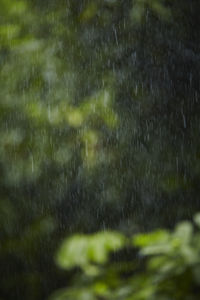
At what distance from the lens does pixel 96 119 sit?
6.40 feet

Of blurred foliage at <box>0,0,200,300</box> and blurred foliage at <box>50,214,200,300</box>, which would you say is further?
blurred foliage at <box>0,0,200,300</box>

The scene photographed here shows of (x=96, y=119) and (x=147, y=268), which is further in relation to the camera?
(x=96, y=119)

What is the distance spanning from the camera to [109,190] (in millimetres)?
1946

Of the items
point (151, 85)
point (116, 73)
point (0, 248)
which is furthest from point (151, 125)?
point (0, 248)

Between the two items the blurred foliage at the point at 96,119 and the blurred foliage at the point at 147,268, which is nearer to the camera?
the blurred foliage at the point at 147,268

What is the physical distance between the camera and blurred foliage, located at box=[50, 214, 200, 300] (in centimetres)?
94

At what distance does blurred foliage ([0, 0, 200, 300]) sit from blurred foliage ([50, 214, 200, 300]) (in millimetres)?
332

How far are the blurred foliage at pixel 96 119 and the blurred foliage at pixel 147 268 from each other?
332mm

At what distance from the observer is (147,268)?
1258mm

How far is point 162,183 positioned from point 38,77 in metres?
0.96

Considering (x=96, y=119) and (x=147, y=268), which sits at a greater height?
(x=96, y=119)

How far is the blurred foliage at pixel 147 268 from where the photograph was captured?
94 cm

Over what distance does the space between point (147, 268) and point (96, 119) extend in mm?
956

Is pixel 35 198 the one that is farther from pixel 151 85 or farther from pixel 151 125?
pixel 151 85
